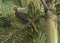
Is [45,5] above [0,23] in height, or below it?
above

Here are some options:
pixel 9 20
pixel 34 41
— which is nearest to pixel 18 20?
pixel 9 20

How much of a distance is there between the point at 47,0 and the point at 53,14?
0.08 m

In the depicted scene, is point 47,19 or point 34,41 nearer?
point 47,19

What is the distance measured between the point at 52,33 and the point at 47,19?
8cm

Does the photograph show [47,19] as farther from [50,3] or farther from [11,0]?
[11,0]

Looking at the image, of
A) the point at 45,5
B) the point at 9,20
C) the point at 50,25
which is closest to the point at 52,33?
the point at 50,25

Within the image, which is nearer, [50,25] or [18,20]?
[50,25]

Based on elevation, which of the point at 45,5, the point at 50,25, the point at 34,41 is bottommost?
the point at 34,41

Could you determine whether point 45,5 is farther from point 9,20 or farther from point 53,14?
point 9,20

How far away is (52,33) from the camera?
3.62 ft

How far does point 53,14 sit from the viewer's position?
1.11m

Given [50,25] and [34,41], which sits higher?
[50,25]

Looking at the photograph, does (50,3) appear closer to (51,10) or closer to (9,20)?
(51,10)

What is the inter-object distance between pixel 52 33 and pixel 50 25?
0.05 metres
